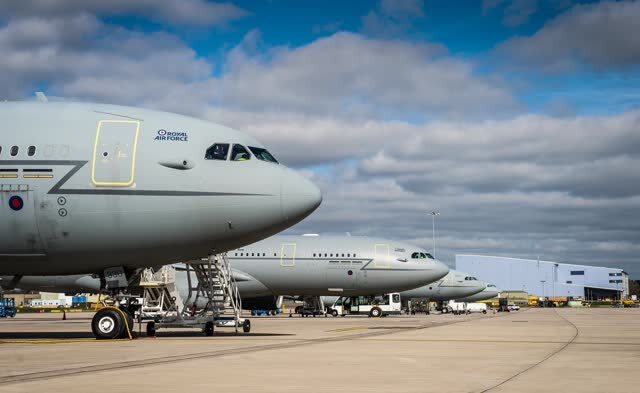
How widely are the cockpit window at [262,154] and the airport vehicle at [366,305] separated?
47.2m

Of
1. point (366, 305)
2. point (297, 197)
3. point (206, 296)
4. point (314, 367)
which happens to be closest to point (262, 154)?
point (297, 197)

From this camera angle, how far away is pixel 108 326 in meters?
25.6

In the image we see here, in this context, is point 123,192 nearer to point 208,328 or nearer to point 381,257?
point 208,328

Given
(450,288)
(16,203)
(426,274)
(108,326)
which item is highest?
(16,203)

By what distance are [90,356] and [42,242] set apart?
22.6 feet

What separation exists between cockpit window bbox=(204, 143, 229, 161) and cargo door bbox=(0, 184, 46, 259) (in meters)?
5.37

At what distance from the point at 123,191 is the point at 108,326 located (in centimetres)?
437

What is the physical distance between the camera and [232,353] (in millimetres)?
20266

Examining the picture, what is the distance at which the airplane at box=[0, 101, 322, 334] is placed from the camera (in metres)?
24.5

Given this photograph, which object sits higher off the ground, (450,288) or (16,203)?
(16,203)

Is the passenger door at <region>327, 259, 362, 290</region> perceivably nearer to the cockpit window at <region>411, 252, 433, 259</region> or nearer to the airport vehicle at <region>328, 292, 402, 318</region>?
the cockpit window at <region>411, 252, 433, 259</region>

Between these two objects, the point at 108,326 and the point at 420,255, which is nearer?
the point at 108,326

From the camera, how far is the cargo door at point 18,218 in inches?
962

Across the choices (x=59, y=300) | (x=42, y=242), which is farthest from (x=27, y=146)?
(x=59, y=300)
